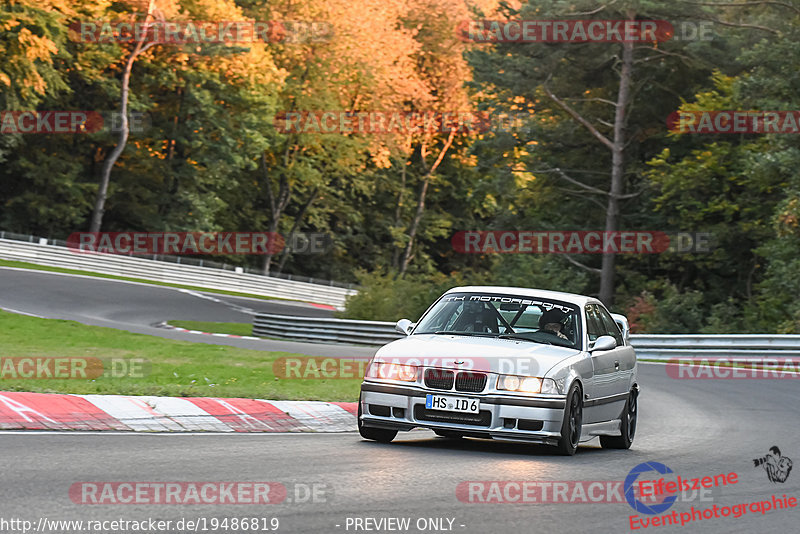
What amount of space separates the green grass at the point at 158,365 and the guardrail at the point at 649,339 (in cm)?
657

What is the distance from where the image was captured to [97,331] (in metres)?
27.1

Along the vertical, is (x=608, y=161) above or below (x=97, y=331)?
above

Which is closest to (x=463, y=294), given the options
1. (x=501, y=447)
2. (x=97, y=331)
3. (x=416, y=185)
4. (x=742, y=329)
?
(x=501, y=447)

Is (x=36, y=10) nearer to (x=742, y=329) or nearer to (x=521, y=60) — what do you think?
(x=521, y=60)

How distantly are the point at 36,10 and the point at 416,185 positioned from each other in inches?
1330

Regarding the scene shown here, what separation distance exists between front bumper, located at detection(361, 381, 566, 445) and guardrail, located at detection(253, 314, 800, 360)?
16751mm

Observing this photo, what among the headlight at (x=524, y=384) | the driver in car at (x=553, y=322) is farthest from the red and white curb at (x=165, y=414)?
the headlight at (x=524, y=384)

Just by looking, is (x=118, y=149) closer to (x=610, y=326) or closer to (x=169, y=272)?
(x=169, y=272)

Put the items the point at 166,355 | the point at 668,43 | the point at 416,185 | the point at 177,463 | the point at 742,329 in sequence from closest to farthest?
the point at 177,463 → the point at 166,355 → the point at 742,329 → the point at 668,43 → the point at 416,185

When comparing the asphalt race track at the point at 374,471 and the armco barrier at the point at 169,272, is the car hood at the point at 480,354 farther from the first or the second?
the armco barrier at the point at 169,272

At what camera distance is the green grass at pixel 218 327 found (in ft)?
119

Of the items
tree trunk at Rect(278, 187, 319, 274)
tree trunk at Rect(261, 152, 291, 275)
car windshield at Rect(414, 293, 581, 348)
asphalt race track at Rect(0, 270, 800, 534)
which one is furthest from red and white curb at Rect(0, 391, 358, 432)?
tree trunk at Rect(278, 187, 319, 274)

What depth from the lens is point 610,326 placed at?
521 inches

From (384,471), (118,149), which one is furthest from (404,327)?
(118,149)
